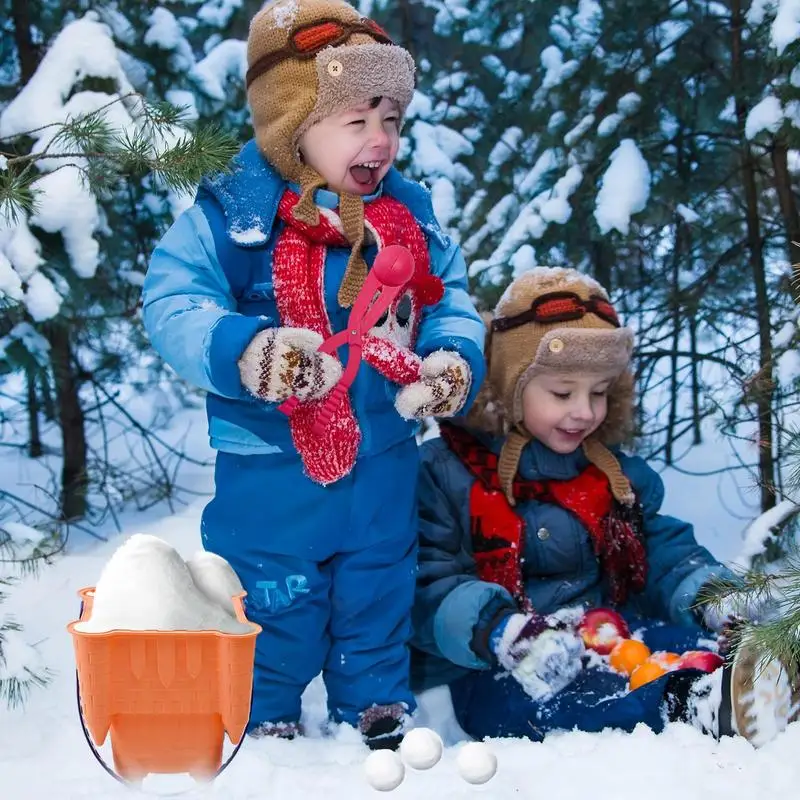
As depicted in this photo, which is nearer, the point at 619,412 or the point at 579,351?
the point at 579,351

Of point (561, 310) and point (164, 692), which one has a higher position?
point (561, 310)

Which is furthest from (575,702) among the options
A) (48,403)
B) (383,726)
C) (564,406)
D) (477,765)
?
(48,403)

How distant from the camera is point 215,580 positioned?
1.34 metres

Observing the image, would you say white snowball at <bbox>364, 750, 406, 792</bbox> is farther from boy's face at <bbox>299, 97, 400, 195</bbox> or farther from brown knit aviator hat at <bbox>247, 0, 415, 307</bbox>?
boy's face at <bbox>299, 97, 400, 195</bbox>

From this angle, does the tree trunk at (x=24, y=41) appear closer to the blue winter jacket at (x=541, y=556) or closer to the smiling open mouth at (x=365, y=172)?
the smiling open mouth at (x=365, y=172)

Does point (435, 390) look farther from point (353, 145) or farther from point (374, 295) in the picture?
point (353, 145)

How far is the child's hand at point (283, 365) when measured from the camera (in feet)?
5.79

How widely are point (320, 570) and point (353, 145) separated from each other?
0.98m

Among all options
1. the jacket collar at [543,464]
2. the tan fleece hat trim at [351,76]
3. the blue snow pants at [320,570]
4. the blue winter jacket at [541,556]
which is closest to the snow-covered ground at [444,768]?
the blue snow pants at [320,570]

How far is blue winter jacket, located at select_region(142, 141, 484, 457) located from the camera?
197 cm

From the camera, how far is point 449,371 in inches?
81.2

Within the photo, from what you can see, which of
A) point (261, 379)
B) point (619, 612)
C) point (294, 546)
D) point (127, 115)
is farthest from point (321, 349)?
point (127, 115)

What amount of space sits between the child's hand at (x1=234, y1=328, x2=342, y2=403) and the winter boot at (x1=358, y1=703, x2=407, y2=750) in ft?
2.71

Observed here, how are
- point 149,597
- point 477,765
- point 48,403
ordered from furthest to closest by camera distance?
point 48,403
point 477,765
point 149,597
